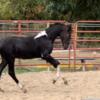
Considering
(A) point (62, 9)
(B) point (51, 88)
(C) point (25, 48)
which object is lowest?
(A) point (62, 9)

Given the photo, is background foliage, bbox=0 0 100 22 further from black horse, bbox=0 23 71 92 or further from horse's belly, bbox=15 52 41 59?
horse's belly, bbox=15 52 41 59

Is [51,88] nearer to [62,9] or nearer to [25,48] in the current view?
[25,48]

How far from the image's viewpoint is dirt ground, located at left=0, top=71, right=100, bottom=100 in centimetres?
1000

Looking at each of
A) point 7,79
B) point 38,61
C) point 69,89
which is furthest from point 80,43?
point 69,89

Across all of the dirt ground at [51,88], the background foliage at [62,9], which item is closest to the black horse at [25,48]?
the dirt ground at [51,88]

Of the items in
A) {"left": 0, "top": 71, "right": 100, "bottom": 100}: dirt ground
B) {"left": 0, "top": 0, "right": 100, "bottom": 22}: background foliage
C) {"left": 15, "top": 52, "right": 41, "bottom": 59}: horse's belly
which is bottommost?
{"left": 0, "top": 0, "right": 100, "bottom": 22}: background foliage

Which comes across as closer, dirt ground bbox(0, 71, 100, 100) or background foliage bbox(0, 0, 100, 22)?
Result: dirt ground bbox(0, 71, 100, 100)

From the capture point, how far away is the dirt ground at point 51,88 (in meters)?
10.00

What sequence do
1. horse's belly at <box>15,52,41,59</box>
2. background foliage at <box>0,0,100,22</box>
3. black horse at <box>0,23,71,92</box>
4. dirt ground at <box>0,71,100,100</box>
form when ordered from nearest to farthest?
dirt ground at <box>0,71,100,100</box>
black horse at <box>0,23,71,92</box>
horse's belly at <box>15,52,41,59</box>
background foliage at <box>0,0,100,22</box>

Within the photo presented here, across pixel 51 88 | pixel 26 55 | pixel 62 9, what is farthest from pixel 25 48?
pixel 62 9

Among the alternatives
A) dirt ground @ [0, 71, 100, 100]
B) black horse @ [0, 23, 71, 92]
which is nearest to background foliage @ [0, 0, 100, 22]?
dirt ground @ [0, 71, 100, 100]

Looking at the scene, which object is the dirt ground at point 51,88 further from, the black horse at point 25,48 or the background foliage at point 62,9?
the background foliage at point 62,9

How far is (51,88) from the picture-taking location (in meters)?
11.5

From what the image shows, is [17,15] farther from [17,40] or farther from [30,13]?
[17,40]
